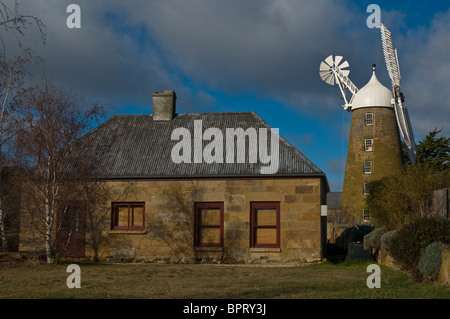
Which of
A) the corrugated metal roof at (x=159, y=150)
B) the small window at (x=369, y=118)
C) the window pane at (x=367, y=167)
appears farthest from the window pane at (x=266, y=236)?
the small window at (x=369, y=118)

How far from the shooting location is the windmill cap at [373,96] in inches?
1827

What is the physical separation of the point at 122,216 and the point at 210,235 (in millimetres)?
3485

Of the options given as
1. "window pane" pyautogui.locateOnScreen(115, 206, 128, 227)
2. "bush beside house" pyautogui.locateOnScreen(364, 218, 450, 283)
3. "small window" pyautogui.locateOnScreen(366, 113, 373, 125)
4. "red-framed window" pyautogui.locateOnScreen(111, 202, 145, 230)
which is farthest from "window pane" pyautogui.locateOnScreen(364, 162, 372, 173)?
"bush beside house" pyautogui.locateOnScreen(364, 218, 450, 283)

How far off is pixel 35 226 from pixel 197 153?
655 centimetres

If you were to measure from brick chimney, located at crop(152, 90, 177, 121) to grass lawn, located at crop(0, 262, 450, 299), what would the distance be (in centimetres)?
707

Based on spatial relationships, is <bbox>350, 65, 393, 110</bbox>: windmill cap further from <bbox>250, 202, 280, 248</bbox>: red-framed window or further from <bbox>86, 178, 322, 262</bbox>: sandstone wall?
<bbox>250, 202, 280, 248</bbox>: red-framed window

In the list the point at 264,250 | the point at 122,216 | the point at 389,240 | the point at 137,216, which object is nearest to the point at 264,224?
the point at 264,250

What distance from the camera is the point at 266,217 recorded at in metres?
19.3

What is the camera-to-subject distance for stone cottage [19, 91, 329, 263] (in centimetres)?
1895

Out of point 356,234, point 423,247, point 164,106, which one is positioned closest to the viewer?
point 423,247

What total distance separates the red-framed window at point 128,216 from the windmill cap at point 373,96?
105 ft

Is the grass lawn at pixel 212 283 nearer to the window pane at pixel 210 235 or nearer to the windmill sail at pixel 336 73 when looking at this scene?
the window pane at pixel 210 235

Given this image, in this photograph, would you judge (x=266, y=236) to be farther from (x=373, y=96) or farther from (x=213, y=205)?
(x=373, y=96)

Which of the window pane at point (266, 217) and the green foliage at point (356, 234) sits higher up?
the window pane at point (266, 217)
